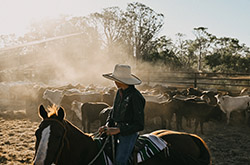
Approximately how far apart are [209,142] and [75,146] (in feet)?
19.7

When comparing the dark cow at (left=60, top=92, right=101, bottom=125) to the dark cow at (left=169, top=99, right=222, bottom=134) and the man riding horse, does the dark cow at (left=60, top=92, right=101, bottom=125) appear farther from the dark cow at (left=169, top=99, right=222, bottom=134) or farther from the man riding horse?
the man riding horse

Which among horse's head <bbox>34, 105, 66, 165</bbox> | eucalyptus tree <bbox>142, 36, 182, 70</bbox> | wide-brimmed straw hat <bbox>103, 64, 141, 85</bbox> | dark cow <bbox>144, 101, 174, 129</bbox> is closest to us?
horse's head <bbox>34, 105, 66, 165</bbox>

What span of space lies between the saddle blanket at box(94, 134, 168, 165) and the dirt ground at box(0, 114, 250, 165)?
11.6 feet

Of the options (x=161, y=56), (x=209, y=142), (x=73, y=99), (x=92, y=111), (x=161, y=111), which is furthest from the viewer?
(x=161, y=56)

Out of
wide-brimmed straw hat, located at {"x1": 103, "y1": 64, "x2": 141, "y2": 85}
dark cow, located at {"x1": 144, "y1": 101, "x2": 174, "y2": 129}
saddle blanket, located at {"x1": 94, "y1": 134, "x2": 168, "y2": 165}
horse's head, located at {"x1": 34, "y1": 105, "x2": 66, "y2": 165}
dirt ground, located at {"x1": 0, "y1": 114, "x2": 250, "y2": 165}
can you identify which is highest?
wide-brimmed straw hat, located at {"x1": 103, "y1": 64, "x2": 141, "y2": 85}

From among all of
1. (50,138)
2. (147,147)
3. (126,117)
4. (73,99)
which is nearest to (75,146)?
(50,138)

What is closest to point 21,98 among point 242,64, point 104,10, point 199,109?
point 199,109

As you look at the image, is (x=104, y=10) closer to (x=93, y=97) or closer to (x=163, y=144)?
(x=93, y=97)

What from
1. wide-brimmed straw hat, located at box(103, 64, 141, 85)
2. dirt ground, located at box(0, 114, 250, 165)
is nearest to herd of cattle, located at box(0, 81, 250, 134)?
dirt ground, located at box(0, 114, 250, 165)

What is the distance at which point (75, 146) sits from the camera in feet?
8.70

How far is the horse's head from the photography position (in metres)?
2.29

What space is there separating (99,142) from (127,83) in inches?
32.3

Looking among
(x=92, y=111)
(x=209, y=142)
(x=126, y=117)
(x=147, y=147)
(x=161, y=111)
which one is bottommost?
(x=209, y=142)

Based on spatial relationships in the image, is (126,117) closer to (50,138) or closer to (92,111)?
(50,138)
